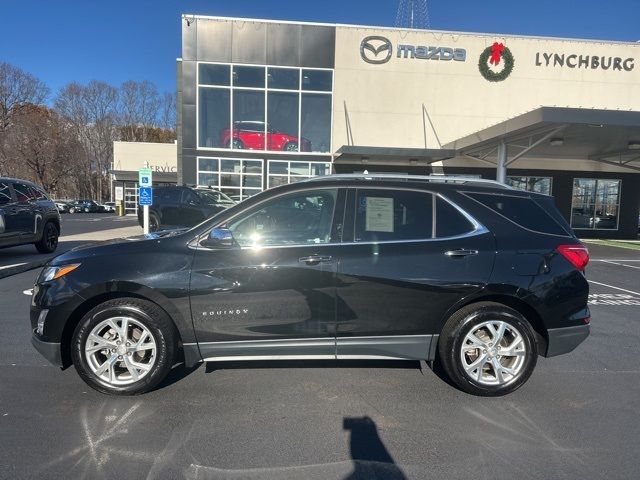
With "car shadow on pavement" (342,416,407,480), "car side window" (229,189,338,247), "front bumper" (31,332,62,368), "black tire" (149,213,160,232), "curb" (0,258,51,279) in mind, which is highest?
"car side window" (229,189,338,247)

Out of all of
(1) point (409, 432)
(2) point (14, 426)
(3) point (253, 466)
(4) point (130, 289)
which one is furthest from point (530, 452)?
(2) point (14, 426)

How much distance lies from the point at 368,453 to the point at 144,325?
195 cm

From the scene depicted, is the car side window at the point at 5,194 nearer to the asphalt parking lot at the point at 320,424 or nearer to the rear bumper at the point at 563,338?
the asphalt parking lot at the point at 320,424

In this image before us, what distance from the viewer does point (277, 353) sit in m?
3.53

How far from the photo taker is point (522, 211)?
3.79m

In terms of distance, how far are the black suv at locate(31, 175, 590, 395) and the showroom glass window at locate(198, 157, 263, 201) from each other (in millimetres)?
17368

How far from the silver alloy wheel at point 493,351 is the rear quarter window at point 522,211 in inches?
34.7

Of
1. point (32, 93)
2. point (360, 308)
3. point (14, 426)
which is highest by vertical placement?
point (32, 93)

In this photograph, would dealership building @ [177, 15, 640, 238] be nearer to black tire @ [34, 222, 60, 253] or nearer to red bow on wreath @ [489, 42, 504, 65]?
red bow on wreath @ [489, 42, 504, 65]

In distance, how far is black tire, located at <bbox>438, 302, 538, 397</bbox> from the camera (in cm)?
359

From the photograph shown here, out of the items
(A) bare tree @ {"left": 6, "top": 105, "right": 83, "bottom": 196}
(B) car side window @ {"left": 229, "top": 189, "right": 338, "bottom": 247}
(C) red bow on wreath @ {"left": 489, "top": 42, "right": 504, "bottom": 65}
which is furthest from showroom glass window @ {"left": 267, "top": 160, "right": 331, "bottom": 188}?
(A) bare tree @ {"left": 6, "top": 105, "right": 83, "bottom": 196}

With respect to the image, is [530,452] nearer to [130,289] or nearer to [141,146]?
[130,289]

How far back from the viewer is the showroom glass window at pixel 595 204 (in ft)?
74.6

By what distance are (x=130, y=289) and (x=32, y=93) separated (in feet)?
219
